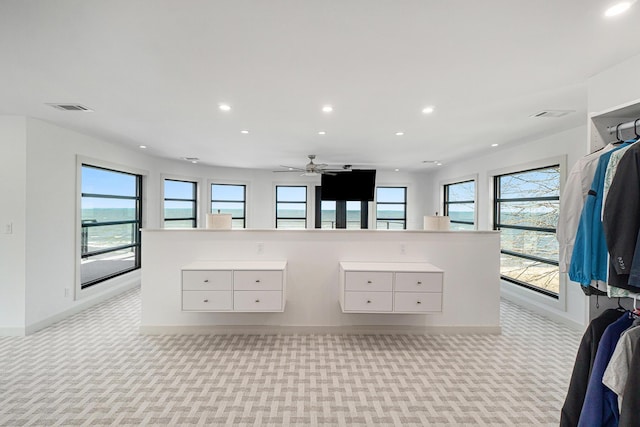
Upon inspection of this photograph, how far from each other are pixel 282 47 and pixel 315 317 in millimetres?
2910

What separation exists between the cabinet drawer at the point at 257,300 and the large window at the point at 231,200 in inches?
206

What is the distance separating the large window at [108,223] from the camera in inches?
185

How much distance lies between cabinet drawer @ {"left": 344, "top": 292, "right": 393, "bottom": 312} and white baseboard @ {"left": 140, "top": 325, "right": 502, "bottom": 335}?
20.9 inches

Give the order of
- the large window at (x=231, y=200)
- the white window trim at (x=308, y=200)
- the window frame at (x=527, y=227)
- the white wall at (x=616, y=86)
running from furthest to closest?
the white window trim at (x=308, y=200) → the large window at (x=231, y=200) → the window frame at (x=527, y=227) → the white wall at (x=616, y=86)

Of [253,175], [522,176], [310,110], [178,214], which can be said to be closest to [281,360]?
[310,110]

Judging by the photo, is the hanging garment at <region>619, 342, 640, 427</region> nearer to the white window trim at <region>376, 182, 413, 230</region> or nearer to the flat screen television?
the flat screen television

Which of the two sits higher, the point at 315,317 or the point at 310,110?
the point at 310,110

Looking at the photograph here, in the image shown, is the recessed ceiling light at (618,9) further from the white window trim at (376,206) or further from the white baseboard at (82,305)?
the white window trim at (376,206)

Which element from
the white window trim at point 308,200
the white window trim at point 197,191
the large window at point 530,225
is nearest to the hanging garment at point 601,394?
the large window at point 530,225

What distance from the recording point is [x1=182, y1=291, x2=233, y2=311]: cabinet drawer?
321 cm

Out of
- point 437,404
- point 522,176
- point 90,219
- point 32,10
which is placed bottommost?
point 437,404

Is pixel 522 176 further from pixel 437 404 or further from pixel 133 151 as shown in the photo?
pixel 133 151

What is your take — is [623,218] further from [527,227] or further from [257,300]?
[527,227]

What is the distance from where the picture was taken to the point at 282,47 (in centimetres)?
204
